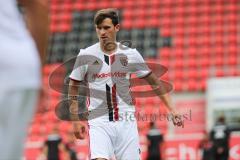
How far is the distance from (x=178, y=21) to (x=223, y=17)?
1.15 metres

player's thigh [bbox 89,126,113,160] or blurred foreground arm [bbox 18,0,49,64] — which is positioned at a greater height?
blurred foreground arm [bbox 18,0,49,64]

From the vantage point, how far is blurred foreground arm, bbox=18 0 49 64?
2.29 meters

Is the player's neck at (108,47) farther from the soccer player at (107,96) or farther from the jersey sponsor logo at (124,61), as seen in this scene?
the jersey sponsor logo at (124,61)

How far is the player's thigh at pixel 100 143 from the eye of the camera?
549 cm

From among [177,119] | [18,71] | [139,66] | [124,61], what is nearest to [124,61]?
[124,61]

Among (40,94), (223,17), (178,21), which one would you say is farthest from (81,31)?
(40,94)

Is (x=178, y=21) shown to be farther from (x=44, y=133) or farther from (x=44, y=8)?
(x=44, y=8)

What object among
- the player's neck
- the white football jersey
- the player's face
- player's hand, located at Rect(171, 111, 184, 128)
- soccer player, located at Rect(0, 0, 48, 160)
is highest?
the player's face

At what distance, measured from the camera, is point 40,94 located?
7.75ft

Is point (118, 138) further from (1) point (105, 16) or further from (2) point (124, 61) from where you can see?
(1) point (105, 16)

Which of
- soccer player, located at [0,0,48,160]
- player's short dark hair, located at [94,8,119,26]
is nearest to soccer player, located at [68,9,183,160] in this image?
player's short dark hair, located at [94,8,119,26]

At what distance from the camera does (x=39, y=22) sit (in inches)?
90.2

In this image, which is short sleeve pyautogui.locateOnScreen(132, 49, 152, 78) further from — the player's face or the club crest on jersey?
the player's face

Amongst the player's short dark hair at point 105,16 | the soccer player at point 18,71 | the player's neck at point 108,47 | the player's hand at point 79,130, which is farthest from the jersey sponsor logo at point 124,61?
the soccer player at point 18,71
